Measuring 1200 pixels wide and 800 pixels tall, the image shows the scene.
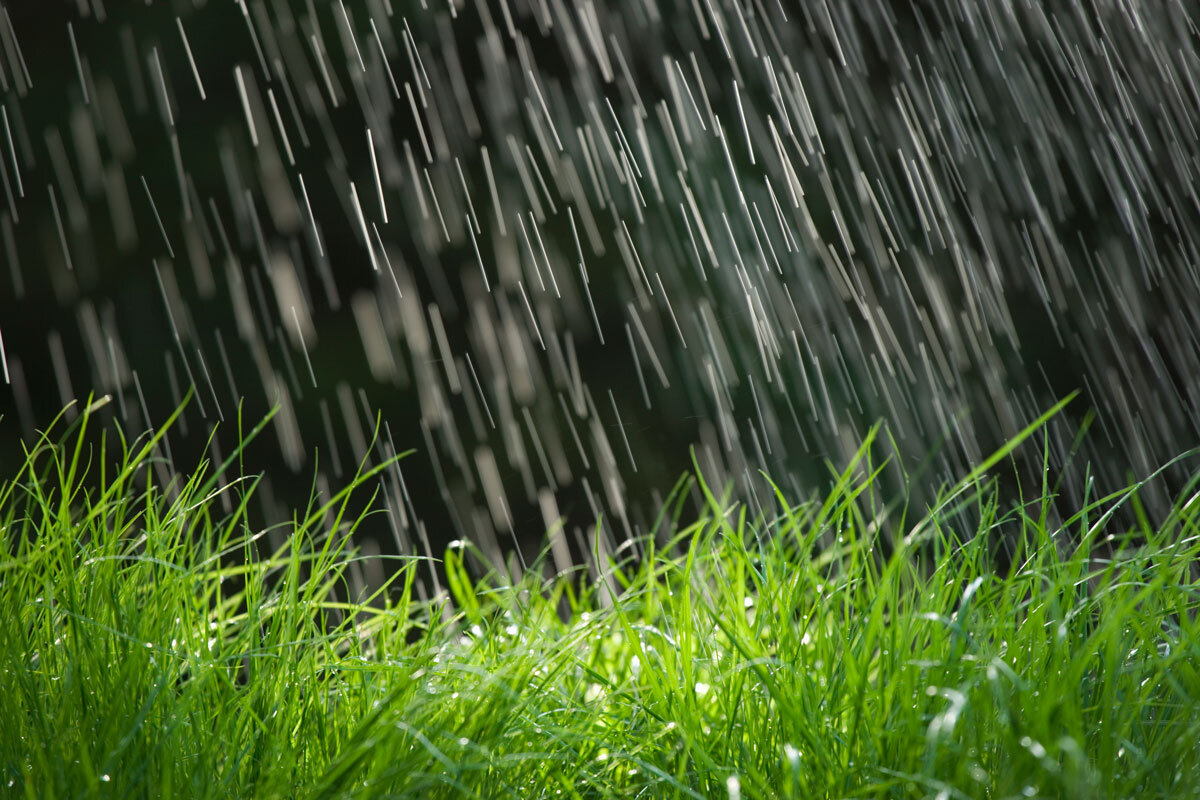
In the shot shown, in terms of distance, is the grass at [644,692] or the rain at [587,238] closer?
A: the grass at [644,692]

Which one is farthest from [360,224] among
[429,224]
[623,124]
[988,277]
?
[988,277]

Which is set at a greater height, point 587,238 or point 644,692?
point 587,238

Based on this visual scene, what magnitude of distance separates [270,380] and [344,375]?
0.44 m

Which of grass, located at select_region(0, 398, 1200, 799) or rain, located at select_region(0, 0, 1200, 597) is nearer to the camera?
grass, located at select_region(0, 398, 1200, 799)

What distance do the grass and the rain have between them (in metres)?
4.22

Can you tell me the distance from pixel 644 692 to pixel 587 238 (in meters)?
5.74

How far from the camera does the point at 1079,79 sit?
7.23 meters

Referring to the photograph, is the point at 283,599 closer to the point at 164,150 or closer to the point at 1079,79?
the point at 164,150

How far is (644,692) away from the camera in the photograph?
164 cm

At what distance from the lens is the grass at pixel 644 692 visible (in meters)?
1.24

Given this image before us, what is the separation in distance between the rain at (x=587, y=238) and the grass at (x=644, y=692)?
422 centimetres

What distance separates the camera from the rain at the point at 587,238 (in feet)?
20.7

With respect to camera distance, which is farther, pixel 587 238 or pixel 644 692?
pixel 587 238

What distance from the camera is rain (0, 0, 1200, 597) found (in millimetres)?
6324
